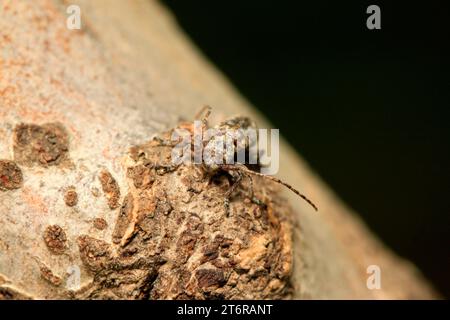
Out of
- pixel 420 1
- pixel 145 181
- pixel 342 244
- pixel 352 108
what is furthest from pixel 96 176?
pixel 420 1

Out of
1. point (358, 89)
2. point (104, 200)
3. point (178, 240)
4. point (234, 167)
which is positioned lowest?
point (178, 240)

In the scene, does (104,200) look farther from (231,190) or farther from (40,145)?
(231,190)

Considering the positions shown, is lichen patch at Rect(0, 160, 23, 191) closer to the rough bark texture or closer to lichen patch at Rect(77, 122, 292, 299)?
the rough bark texture

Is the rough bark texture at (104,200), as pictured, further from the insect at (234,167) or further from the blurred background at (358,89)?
the blurred background at (358,89)

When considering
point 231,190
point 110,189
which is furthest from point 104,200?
point 231,190

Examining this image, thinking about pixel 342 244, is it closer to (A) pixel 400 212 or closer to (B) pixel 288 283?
(B) pixel 288 283

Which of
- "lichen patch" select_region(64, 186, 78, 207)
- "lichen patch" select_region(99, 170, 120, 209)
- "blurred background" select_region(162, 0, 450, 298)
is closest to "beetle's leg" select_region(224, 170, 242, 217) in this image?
"lichen patch" select_region(99, 170, 120, 209)
